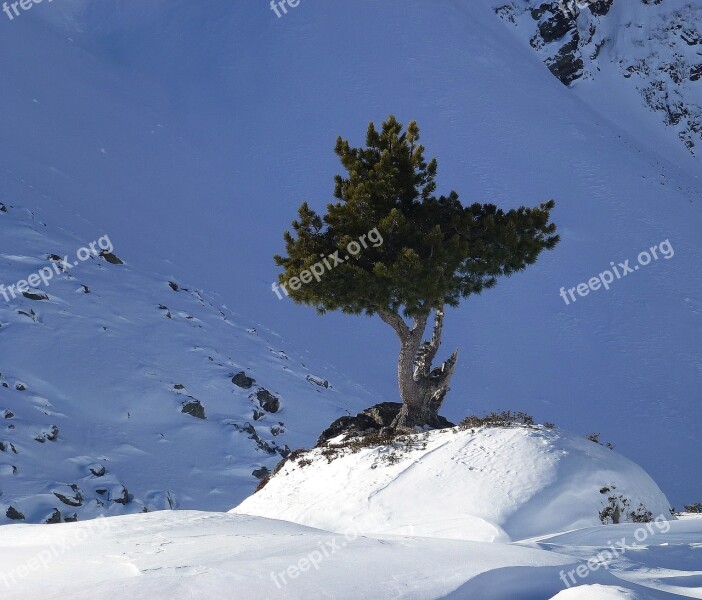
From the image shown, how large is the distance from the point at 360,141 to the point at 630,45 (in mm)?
40780

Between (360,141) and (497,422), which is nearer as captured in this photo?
(497,422)

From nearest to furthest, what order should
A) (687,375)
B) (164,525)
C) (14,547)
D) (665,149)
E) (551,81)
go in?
(14,547) < (164,525) < (687,375) < (551,81) < (665,149)

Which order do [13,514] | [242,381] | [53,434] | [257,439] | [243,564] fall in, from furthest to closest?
[242,381]
[257,439]
[53,434]
[13,514]
[243,564]

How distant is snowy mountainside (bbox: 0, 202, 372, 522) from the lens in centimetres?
1635

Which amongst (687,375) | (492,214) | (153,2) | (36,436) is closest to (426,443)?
(492,214)

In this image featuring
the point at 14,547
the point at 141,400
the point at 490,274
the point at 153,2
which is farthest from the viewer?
the point at 153,2

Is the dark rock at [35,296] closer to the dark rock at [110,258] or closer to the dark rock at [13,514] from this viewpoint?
the dark rock at [110,258]

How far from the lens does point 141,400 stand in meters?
19.7

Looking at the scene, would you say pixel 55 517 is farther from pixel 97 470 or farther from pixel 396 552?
pixel 396 552

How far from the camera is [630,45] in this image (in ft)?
230

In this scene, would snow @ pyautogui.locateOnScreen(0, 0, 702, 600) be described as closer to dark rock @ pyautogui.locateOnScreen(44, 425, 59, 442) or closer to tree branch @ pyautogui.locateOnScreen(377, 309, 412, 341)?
dark rock @ pyautogui.locateOnScreen(44, 425, 59, 442)

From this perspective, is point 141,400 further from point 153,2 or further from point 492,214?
point 153,2

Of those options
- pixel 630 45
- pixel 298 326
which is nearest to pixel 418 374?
pixel 298 326

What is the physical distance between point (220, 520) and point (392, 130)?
333 inches
